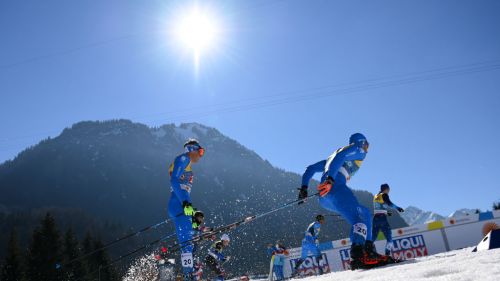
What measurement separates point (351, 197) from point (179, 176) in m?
2.98

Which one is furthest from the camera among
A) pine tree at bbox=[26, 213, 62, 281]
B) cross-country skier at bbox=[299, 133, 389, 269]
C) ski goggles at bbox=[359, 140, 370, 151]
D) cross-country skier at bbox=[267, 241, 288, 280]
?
pine tree at bbox=[26, 213, 62, 281]

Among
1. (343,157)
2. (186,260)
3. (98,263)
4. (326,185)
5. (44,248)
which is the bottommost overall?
(186,260)

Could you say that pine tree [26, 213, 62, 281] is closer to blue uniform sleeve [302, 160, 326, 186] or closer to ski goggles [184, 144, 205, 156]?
ski goggles [184, 144, 205, 156]

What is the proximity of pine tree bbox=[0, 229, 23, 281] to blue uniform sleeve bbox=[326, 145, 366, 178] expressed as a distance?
111 feet

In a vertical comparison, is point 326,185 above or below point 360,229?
above

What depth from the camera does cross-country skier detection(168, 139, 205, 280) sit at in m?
6.15

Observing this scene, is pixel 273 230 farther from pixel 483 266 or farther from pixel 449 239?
pixel 483 266

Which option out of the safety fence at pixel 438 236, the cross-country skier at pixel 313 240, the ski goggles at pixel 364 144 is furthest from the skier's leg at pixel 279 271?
the ski goggles at pixel 364 144

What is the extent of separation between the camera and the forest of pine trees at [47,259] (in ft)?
103

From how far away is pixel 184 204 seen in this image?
620 centimetres

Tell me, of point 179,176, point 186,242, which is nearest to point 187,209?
point 186,242

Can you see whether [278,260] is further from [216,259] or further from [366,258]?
[366,258]

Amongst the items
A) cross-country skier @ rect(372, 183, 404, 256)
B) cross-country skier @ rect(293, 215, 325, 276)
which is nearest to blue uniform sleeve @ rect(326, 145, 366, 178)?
cross-country skier @ rect(372, 183, 404, 256)

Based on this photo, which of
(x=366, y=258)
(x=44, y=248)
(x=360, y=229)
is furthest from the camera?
(x=44, y=248)
